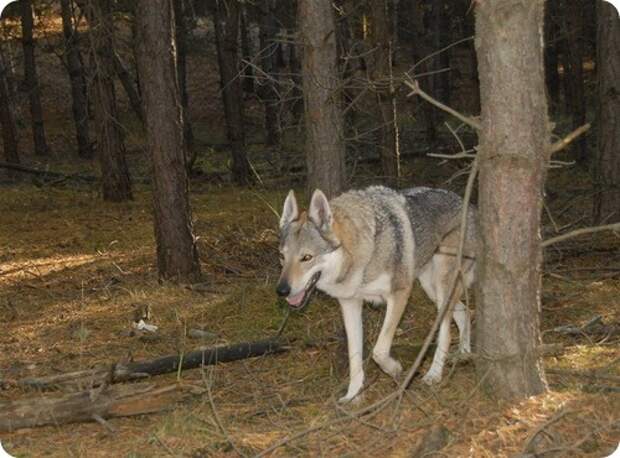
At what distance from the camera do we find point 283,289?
6809mm

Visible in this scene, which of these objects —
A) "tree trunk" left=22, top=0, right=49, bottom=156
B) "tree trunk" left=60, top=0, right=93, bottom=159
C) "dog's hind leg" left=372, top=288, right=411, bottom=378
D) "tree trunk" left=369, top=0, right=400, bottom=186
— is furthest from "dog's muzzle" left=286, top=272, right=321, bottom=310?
"tree trunk" left=22, top=0, right=49, bottom=156

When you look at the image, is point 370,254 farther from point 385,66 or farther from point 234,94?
point 234,94

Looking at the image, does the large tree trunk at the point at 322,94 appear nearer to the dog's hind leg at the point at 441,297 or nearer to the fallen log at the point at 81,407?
the dog's hind leg at the point at 441,297

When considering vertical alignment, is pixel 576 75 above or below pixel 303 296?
above

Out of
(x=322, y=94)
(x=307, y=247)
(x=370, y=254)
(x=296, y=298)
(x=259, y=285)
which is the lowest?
(x=259, y=285)

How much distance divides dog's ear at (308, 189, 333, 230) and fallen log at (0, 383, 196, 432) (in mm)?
1917

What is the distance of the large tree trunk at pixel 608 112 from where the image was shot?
12812 millimetres

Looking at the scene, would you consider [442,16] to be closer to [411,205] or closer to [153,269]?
[153,269]

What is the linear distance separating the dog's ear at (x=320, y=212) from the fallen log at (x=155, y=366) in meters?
1.73

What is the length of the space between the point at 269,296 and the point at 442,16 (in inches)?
1485

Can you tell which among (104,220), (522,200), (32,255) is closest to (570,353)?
(522,200)

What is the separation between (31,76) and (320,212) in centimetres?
2541

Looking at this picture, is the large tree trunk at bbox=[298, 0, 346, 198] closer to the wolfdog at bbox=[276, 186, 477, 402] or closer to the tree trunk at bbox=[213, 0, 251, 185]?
the wolfdog at bbox=[276, 186, 477, 402]

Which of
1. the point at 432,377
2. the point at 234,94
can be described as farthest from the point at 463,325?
the point at 234,94
